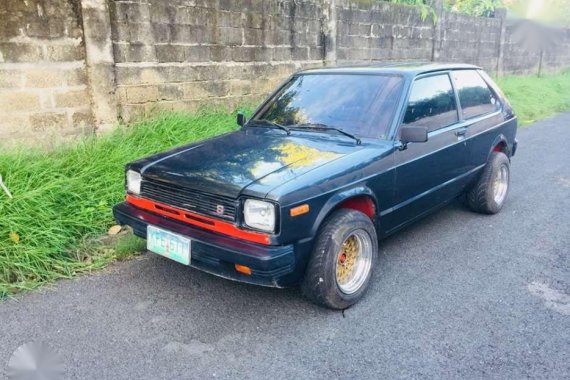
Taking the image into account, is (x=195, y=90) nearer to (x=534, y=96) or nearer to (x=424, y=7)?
(x=424, y=7)

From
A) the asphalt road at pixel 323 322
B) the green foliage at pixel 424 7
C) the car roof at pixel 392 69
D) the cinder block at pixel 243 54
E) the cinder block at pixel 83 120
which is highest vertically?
the green foliage at pixel 424 7

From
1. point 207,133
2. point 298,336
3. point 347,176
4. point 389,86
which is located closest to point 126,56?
point 207,133

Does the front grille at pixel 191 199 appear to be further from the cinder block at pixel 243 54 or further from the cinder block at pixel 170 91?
the cinder block at pixel 243 54

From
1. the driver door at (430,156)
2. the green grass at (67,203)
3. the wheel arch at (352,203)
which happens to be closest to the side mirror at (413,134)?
the driver door at (430,156)

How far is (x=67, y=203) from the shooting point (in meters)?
4.20

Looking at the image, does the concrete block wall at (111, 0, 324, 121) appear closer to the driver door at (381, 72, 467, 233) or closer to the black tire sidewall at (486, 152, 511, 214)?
the driver door at (381, 72, 467, 233)

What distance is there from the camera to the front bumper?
2750mm

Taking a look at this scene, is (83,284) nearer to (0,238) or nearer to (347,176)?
(0,238)

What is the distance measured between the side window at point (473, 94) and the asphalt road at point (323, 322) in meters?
1.29

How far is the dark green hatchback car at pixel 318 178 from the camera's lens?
285 centimetres

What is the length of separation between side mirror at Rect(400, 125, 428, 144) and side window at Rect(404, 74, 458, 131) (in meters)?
0.21

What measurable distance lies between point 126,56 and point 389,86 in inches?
122

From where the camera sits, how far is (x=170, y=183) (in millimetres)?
3156

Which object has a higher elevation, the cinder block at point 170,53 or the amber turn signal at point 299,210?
A: the cinder block at point 170,53
